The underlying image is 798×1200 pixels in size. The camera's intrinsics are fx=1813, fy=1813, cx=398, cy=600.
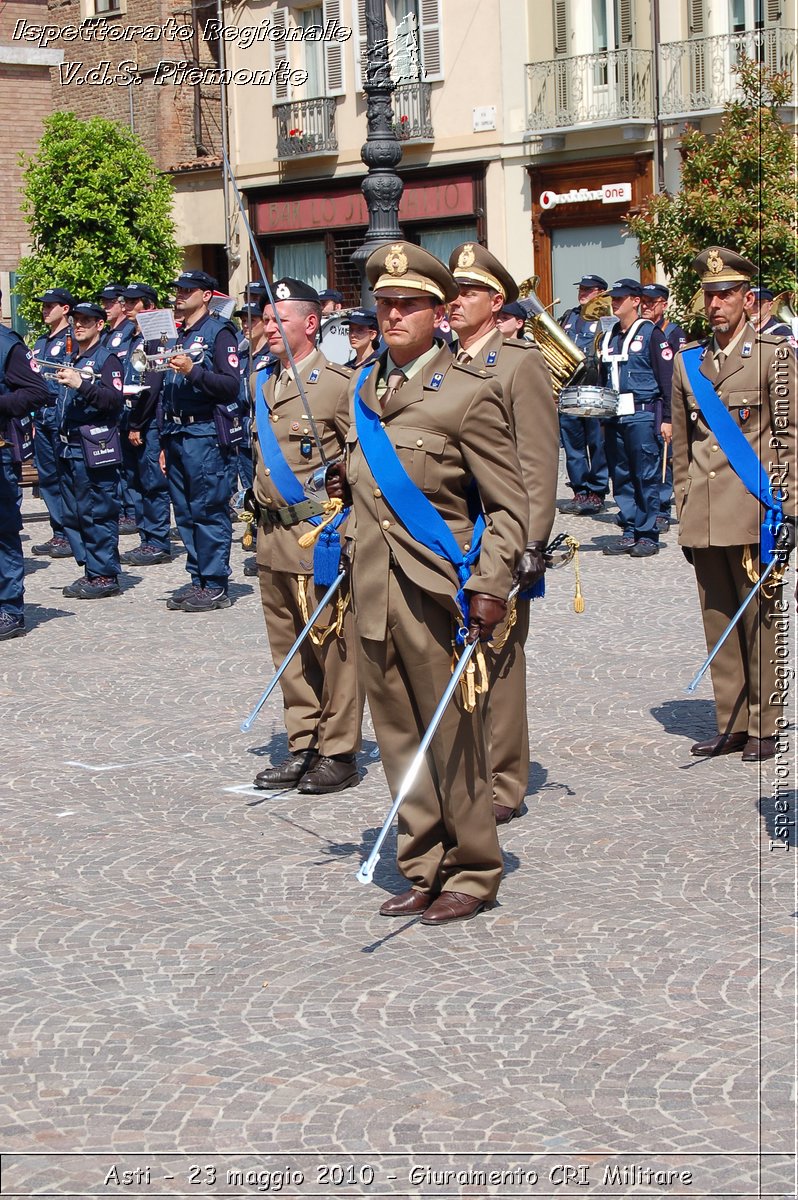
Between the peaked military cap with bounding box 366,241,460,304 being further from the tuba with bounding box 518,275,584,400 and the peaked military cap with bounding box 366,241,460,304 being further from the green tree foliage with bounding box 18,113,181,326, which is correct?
the green tree foliage with bounding box 18,113,181,326

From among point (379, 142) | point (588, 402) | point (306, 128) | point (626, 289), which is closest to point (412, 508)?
point (588, 402)

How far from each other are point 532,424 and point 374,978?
2.52 metres

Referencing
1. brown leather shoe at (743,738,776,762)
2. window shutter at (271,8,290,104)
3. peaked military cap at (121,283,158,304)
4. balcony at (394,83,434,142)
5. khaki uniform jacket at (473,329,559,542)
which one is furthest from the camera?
window shutter at (271,8,290,104)

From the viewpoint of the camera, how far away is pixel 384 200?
58.0ft

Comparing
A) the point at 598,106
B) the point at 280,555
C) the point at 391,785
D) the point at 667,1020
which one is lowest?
the point at 667,1020

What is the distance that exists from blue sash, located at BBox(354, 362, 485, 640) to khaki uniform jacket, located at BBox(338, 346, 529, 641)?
0.03 m

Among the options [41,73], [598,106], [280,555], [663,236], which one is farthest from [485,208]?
[280,555]

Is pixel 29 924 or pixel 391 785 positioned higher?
pixel 391 785

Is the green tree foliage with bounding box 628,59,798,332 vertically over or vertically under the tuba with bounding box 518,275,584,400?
over

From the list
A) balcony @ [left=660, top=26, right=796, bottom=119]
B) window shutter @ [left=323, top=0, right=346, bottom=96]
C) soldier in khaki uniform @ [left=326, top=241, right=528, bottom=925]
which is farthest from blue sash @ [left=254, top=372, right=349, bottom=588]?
window shutter @ [left=323, top=0, right=346, bottom=96]

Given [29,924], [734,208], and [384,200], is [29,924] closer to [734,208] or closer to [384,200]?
[384,200]

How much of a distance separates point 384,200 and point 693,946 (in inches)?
518

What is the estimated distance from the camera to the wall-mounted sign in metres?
28.6

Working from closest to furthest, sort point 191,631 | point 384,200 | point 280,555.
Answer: point 280,555 < point 191,631 < point 384,200
